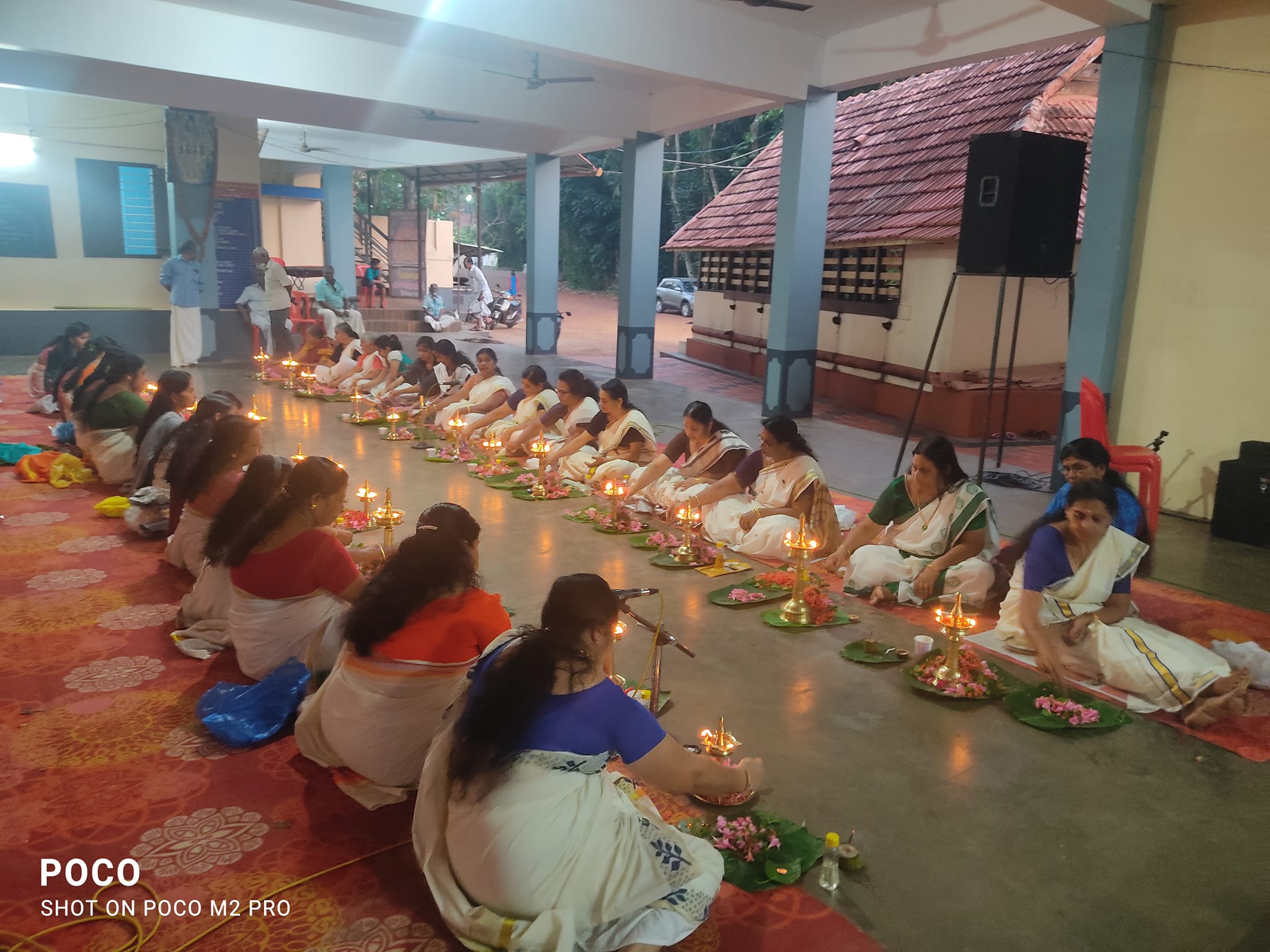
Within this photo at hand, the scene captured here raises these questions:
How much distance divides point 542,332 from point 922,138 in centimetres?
695

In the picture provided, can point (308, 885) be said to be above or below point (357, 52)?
below

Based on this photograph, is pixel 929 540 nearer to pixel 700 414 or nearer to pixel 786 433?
pixel 786 433

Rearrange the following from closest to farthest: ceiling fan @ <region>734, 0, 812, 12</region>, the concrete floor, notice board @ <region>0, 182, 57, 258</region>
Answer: the concrete floor < ceiling fan @ <region>734, 0, 812, 12</region> < notice board @ <region>0, 182, 57, 258</region>

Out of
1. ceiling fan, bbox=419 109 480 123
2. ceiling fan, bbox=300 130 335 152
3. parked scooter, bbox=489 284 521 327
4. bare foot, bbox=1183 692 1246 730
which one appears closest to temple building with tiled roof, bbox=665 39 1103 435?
ceiling fan, bbox=419 109 480 123

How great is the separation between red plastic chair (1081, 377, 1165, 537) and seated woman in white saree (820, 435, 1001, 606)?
117cm

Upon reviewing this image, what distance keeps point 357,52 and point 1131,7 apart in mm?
7781

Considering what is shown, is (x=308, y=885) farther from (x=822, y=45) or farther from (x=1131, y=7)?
(x=822, y=45)

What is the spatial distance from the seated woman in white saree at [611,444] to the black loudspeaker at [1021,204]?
108 inches

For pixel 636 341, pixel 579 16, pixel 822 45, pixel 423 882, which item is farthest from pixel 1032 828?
pixel 636 341

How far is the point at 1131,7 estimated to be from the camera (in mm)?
6395

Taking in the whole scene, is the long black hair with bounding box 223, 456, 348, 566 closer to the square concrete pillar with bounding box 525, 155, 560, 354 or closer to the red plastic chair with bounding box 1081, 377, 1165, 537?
the red plastic chair with bounding box 1081, 377, 1165, 537

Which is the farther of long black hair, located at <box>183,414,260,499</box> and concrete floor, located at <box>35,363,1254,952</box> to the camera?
long black hair, located at <box>183,414,260,499</box>

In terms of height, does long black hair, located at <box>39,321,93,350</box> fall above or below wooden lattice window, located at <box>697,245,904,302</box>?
below

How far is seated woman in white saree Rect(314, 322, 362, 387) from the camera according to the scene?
37.0 ft
